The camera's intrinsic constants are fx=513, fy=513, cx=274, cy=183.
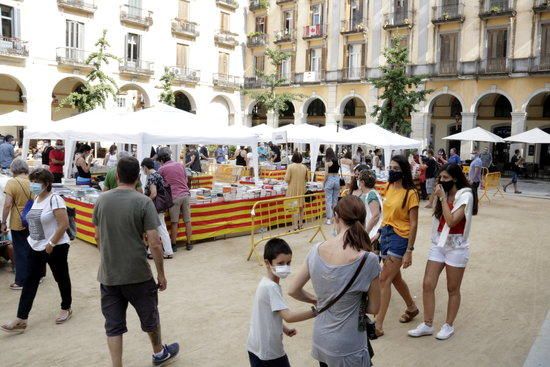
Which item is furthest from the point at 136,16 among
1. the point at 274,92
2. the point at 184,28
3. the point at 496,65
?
the point at 496,65

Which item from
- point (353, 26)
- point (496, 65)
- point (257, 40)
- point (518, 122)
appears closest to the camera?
point (518, 122)

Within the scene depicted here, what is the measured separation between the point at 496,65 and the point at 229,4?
17673mm

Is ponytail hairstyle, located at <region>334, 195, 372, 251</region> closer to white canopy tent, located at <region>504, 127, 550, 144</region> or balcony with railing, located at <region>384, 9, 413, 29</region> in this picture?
white canopy tent, located at <region>504, 127, 550, 144</region>

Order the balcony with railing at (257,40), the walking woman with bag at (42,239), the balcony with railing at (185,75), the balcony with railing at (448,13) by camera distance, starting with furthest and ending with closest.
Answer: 1. the balcony with railing at (257,40)
2. the balcony with railing at (185,75)
3. the balcony with railing at (448,13)
4. the walking woman with bag at (42,239)

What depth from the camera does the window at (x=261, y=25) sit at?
35894mm

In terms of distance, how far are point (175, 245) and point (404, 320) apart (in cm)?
440

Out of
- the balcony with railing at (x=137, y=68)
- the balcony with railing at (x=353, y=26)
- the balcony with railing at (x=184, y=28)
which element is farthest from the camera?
the balcony with railing at (x=184, y=28)

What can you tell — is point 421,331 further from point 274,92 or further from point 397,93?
point 274,92

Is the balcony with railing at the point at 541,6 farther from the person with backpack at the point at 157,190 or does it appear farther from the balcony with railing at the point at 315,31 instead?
the person with backpack at the point at 157,190

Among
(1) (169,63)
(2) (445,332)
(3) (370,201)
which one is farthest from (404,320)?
(1) (169,63)

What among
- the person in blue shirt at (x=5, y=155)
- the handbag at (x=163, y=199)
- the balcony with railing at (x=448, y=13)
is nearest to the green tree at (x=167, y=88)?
the balcony with railing at (x=448, y=13)

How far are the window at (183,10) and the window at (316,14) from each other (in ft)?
26.1

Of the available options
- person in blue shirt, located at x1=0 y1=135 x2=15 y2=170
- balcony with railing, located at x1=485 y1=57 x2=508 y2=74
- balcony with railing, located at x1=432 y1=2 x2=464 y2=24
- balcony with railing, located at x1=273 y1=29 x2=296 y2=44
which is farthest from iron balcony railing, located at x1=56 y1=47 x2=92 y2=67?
balcony with railing, located at x1=485 y1=57 x2=508 y2=74

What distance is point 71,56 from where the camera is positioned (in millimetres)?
27047
